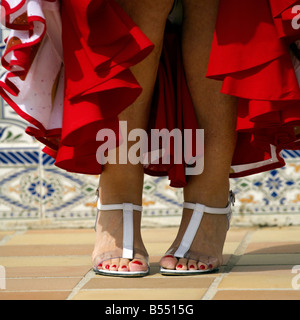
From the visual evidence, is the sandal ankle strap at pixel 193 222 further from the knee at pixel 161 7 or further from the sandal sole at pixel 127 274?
the knee at pixel 161 7

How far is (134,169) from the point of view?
138cm

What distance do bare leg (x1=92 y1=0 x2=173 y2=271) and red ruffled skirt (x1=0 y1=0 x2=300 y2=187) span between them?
1.7 inches

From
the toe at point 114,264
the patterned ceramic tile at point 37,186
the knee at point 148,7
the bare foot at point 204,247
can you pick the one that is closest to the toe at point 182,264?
the bare foot at point 204,247

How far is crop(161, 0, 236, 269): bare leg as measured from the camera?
1358mm

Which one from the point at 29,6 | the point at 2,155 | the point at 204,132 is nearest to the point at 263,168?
the point at 204,132

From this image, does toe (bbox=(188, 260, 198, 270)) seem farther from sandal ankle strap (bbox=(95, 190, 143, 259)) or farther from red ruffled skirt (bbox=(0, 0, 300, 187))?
red ruffled skirt (bbox=(0, 0, 300, 187))

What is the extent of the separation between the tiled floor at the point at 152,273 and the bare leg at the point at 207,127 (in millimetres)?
78

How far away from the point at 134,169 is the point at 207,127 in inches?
6.4

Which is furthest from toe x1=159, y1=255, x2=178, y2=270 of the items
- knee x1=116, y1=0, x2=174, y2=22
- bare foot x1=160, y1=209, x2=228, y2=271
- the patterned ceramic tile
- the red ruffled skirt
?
the patterned ceramic tile

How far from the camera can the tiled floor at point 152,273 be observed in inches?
45.9

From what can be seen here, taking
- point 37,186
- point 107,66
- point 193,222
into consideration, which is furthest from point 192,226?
point 37,186

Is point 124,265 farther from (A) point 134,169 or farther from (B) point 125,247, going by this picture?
(A) point 134,169

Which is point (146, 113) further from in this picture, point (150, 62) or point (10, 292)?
point (10, 292)

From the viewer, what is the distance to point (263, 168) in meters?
1.54
